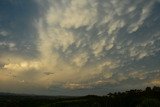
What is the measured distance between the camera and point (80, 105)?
93.7 m

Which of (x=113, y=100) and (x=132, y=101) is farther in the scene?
(x=113, y=100)

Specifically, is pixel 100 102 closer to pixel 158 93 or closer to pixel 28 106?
pixel 158 93

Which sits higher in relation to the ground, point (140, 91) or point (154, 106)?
point (140, 91)

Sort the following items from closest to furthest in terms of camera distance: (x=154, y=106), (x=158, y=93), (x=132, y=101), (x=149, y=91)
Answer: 1. (x=154, y=106)
2. (x=132, y=101)
3. (x=158, y=93)
4. (x=149, y=91)

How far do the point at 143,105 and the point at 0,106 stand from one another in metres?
69.0

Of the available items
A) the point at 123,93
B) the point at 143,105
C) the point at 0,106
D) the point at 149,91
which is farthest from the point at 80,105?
the point at 0,106

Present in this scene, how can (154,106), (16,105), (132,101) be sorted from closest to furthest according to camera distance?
(154,106) < (132,101) < (16,105)

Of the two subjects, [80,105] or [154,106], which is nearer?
[154,106]

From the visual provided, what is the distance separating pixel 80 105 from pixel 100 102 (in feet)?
22.4

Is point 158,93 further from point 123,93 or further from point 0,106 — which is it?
point 0,106

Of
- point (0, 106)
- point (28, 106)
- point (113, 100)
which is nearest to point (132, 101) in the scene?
point (113, 100)

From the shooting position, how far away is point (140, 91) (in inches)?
3738

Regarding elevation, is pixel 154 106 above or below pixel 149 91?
below

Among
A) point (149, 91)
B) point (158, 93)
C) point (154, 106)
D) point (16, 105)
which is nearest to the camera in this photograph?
point (154, 106)
